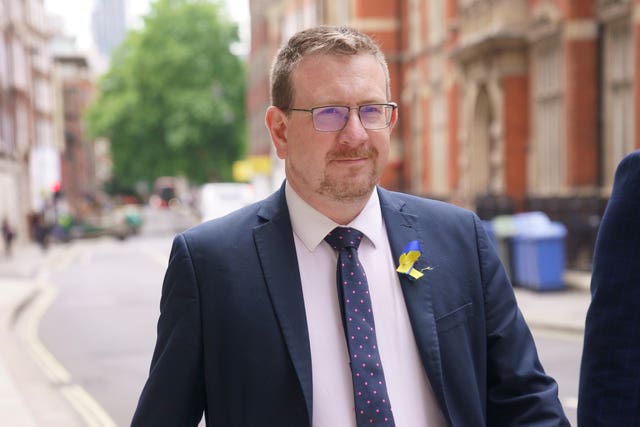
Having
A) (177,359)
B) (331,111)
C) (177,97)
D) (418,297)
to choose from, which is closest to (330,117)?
(331,111)

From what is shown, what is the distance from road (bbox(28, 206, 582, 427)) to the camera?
8945 mm

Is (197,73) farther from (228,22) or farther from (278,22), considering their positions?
(278,22)

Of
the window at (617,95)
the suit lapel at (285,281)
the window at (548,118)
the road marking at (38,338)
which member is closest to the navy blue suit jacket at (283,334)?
the suit lapel at (285,281)

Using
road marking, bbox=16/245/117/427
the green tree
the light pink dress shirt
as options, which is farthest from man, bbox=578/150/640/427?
the green tree

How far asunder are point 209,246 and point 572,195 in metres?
16.5

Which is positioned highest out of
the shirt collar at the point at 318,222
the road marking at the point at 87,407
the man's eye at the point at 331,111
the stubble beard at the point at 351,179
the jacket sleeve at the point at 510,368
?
the man's eye at the point at 331,111

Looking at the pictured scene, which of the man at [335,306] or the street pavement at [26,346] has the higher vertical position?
the man at [335,306]

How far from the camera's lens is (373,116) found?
2.56 meters

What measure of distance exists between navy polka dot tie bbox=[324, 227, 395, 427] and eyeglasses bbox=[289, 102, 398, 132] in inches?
11.5

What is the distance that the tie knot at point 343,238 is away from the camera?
2.60 metres

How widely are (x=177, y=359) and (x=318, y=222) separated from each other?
548mm

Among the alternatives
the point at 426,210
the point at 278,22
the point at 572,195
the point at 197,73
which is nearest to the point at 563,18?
the point at 572,195

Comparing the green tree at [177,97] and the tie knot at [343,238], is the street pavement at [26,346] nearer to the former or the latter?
the tie knot at [343,238]

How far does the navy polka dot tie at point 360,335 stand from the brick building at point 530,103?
14.8 m
